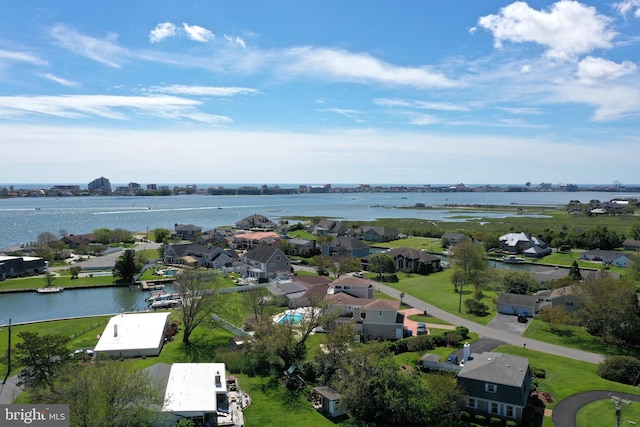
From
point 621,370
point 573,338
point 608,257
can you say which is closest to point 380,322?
point 573,338

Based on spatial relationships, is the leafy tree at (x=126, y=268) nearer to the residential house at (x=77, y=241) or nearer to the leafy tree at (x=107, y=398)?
the residential house at (x=77, y=241)

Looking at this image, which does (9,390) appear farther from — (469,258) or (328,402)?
(469,258)

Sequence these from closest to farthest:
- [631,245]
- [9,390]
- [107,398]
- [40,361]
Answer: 1. [107,398]
2. [40,361]
3. [9,390]
4. [631,245]

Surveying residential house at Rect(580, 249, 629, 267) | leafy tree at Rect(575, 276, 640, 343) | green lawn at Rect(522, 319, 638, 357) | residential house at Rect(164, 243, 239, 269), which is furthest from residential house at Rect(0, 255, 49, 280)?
residential house at Rect(580, 249, 629, 267)

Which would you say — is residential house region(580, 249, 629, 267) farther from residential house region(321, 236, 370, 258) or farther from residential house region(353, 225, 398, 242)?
residential house region(321, 236, 370, 258)

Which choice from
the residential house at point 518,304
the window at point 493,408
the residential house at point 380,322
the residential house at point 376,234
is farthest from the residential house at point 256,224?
the window at point 493,408
